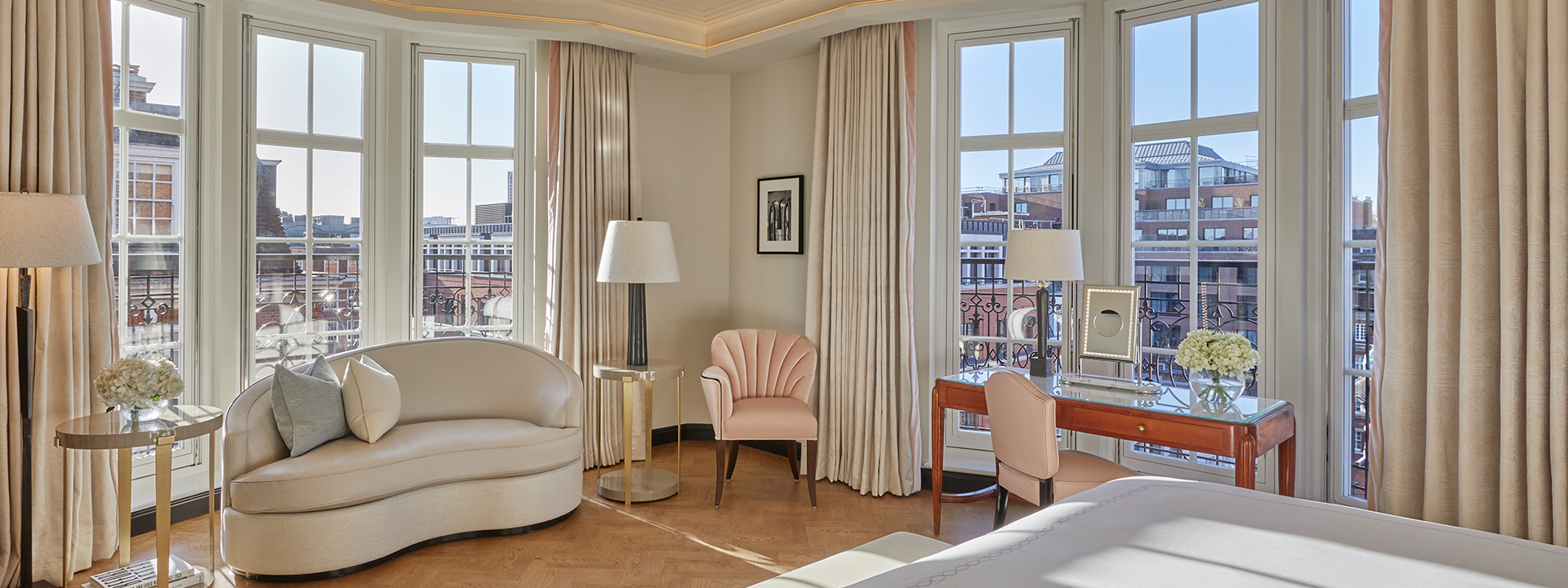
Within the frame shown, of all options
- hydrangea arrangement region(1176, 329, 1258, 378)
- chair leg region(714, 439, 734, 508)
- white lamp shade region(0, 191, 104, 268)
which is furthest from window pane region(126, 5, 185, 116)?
hydrangea arrangement region(1176, 329, 1258, 378)

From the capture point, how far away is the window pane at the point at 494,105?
471 cm

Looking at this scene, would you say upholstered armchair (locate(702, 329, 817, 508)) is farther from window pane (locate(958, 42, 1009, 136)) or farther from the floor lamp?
the floor lamp

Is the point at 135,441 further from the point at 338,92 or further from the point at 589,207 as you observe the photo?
the point at 589,207

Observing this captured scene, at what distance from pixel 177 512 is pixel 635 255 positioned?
94.8 inches

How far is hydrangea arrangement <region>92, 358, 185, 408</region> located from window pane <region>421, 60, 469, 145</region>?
2.02 metres

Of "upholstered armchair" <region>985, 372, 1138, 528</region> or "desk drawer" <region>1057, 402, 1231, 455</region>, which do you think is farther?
"upholstered armchair" <region>985, 372, 1138, 528</region>

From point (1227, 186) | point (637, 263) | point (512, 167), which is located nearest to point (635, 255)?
point (637, 263)

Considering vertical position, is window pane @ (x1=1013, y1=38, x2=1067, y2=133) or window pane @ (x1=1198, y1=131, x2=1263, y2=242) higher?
window pane @ (x1=1013, y1=38, x2=1067, y2=133)

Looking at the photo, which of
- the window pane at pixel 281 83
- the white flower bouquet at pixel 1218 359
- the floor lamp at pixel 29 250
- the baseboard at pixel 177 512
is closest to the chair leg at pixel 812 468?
the white flower bouquet at pixel 1218 359

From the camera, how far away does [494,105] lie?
187 inches

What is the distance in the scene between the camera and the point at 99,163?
323cm

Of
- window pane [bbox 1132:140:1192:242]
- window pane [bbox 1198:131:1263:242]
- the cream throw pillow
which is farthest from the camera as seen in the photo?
window pane [bbox 1132:140:1192:242]

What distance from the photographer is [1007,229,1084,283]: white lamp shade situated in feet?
11.6

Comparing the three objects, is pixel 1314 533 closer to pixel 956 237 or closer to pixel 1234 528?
pixel 1234 528
